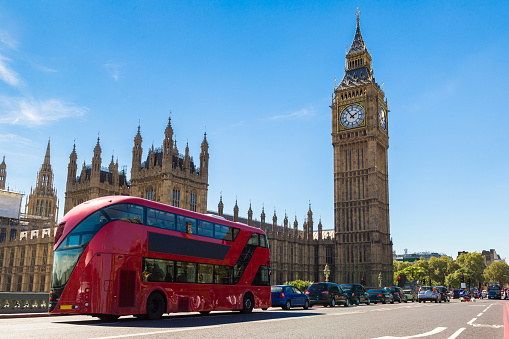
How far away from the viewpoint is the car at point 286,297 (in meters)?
27.4

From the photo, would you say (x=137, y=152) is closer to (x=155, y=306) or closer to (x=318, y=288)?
(x=318, y=288)

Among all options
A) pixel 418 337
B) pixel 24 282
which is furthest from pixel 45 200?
pixel 418 337

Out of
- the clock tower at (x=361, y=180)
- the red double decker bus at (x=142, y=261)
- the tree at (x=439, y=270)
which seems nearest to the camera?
the red double decker bus at (x=142, y=261)

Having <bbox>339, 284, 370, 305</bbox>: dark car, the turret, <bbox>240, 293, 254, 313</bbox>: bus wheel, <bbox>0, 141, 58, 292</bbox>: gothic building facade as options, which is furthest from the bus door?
<bbox>0, 141, 58, 292</bbox>: gothic building facade

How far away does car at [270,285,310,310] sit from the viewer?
89.8 ft

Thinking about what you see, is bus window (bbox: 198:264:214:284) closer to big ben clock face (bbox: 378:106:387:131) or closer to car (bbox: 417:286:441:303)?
car (bbox: 417:286:441:303)

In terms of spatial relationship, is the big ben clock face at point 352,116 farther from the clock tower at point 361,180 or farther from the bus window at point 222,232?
the bus window at point 222,232

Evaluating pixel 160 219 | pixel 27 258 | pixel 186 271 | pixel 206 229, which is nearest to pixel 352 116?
pixel 27 258

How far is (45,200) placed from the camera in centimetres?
10175

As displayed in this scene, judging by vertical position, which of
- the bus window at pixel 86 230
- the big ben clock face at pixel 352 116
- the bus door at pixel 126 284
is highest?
the big ben clock face at pixel 352 116

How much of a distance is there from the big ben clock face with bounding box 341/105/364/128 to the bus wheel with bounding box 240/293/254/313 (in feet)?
205

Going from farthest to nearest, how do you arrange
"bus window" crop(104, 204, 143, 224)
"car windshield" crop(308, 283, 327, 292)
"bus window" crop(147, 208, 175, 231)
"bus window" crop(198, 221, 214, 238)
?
"car windshield" crop(308, 283, 327, 292) → "bus window" crop(198, 221, 214, 238) → "bus window" crop(147, 208, 175, 231) → "bus window" crop(104, 204, 143, 224)

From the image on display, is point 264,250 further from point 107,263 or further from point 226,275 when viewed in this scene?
point 107,263

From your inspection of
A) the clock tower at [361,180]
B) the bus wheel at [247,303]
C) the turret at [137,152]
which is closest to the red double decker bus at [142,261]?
the bus wheel at [247,303]
